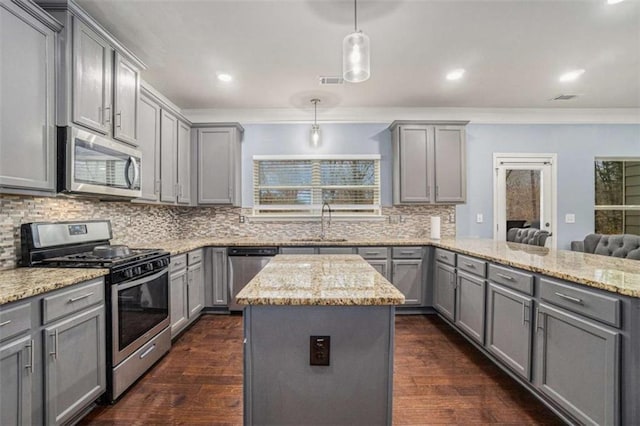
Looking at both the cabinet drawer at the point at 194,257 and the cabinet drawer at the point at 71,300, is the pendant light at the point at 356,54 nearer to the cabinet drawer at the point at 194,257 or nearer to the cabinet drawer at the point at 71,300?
the cabinet drawer at the point at 71,300

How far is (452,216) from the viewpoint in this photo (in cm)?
426

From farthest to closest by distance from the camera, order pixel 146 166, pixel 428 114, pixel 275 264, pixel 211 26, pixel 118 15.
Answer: pixel 428 114 < pixel 146 166 < pixel 211 26 < pixel 118 15 < pixel 275 264

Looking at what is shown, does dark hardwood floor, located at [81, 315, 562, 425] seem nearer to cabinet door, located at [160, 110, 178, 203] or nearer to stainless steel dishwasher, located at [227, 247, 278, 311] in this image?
stainless steel dishwasher, located at [227, 247, 278, 311]

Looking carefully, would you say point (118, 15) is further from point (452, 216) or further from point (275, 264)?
point (452, 216)

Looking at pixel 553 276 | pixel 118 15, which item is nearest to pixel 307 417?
pixel 553 276

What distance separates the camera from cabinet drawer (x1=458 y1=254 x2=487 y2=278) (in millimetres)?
2535

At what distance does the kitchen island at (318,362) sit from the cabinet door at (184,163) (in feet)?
9.24

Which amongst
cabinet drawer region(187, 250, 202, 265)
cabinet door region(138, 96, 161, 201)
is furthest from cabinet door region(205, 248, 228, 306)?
cabinet door region(138, 96, 161, 201)

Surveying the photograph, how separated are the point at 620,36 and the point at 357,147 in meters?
2.70

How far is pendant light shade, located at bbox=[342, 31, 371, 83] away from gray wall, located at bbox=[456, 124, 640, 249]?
3.07 m

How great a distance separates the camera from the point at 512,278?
7.00 ft

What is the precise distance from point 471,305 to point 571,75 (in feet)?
8.86

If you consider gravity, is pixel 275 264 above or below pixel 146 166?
below

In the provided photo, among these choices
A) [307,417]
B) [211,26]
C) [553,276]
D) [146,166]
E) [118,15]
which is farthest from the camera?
[146,166]
